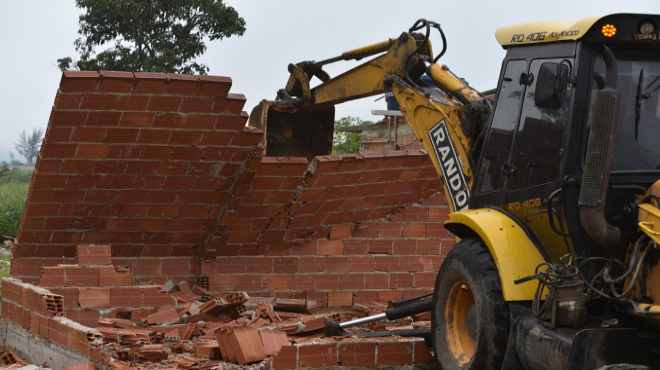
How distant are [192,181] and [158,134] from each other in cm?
70

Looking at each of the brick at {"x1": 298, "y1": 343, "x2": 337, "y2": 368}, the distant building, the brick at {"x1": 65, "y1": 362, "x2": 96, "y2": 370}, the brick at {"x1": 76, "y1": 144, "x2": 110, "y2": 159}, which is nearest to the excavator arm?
the brick at {"x1": 298, "y1": 343, "x2": 337, "y2": 368}

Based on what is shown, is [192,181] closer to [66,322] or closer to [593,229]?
[66,322]

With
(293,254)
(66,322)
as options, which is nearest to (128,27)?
(293,254)

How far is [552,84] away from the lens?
6754 millimetres

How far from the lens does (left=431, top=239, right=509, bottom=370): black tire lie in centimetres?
711

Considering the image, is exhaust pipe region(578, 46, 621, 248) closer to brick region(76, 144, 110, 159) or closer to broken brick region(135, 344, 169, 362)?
broken brick region(135, 344, 169, 362)

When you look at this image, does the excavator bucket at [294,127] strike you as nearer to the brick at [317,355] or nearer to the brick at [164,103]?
the brick at [164,103]

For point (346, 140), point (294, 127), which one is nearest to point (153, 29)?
point (346, 140)

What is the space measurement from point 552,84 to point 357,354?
295cm

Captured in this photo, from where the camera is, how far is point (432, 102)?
358 inches

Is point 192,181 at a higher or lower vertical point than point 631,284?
higher

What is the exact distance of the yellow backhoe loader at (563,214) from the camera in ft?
20.8

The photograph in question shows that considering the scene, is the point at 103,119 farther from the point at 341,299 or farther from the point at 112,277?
the point at 341,299

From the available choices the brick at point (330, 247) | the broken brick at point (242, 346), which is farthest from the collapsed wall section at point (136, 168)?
the broken brick at point (242, 346)
